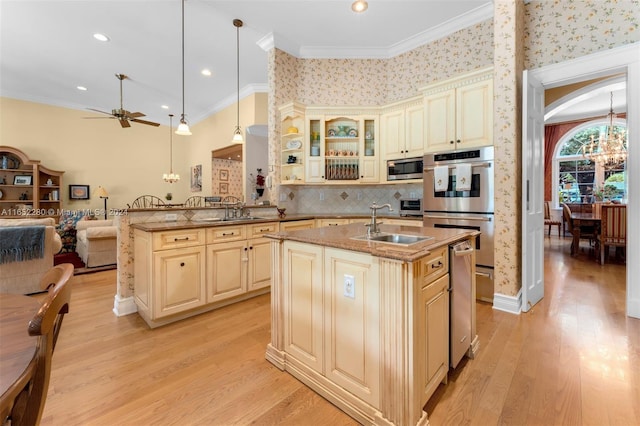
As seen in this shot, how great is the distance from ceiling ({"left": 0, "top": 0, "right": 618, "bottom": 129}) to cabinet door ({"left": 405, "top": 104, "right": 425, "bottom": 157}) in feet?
3.51

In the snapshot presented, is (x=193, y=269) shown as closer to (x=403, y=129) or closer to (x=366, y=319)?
(x=366, y=319)

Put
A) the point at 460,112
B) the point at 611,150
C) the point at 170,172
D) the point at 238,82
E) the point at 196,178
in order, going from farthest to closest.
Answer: the point at 170,172 < the point at 196,178 < the point at 611,150 < the point at 238,82 < the point at 460,112

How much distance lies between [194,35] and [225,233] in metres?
2.87

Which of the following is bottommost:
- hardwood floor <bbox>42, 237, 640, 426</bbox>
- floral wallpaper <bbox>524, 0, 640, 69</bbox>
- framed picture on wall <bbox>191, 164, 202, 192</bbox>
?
hardwood floor <bbox>42, 237, 640, 426</bbox>

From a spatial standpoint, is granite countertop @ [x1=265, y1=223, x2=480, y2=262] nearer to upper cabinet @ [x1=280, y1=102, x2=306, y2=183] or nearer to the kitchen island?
the kitchen island

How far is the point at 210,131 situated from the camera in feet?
22.7

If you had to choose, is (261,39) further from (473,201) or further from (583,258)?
(583,258)

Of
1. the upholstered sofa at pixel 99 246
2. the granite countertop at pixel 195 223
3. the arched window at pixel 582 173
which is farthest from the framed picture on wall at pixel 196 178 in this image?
the arched window at pixel 582 173

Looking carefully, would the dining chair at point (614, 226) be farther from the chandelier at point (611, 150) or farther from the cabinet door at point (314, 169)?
the cabinet door at point (314, 169)

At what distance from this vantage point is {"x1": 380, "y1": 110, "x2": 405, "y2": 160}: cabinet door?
154 inches

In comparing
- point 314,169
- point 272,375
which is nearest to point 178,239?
point 272,375

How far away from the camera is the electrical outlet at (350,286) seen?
148 cm

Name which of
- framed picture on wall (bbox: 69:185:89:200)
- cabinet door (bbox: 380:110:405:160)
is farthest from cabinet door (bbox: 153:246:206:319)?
Result: framed picture on wall (bbox: 69:185:89:200)

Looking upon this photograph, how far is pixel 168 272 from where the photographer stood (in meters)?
2.55
